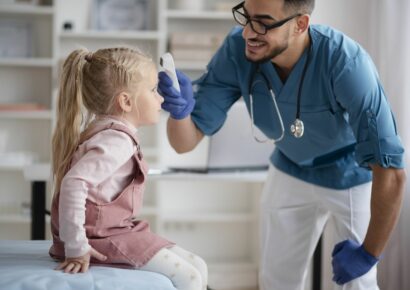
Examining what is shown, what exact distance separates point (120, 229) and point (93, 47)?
2.53m

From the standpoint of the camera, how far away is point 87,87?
4.63 ft

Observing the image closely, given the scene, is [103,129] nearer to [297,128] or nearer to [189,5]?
[297,128]

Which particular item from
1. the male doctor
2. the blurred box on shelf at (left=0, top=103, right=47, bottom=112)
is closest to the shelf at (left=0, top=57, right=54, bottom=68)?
the blurred box on shelf at (left=0, top=103, right=47, bottom=112)

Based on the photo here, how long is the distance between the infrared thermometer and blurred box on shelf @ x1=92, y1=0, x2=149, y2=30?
2086mm

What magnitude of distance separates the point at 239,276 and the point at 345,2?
158 cm

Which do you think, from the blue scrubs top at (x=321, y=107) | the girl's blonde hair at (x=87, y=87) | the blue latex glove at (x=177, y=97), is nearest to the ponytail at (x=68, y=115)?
the girl's blonde hair at (x=87, y=87)

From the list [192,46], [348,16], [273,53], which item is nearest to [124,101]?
[273,53]

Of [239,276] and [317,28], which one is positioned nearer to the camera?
[317,28]

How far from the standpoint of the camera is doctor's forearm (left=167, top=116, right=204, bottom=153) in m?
1.82

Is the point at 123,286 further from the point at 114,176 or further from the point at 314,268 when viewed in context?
the point at 314,268

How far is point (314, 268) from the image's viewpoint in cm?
Answer: 272

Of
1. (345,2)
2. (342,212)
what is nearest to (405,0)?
(345,2)

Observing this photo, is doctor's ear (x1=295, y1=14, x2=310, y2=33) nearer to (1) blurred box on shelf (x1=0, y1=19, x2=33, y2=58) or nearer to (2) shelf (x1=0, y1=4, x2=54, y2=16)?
(2) shelf (x1=0, y1=4, x2=54, y2=16)

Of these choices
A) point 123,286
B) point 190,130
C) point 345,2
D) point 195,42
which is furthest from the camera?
point 195,42
